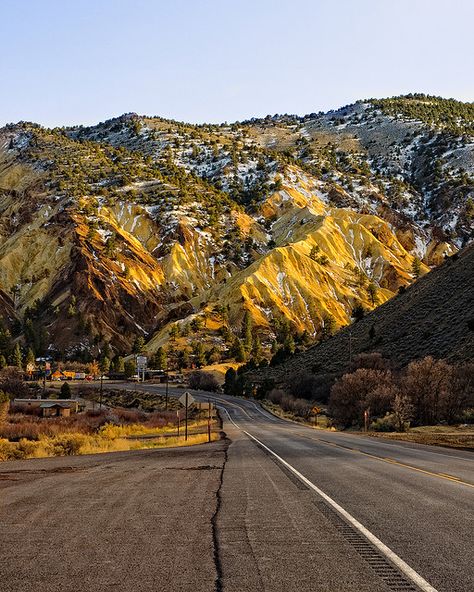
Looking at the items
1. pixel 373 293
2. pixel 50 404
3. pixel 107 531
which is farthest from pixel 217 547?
pixel 373 293

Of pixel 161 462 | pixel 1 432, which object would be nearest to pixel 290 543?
pixel 161 462

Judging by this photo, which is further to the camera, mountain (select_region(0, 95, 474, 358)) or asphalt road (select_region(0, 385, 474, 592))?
mountain (select_region(0, 95, 474, 358))

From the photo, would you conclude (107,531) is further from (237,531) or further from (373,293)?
(373,293)

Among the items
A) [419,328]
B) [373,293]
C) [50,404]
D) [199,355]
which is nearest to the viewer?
[419,328]

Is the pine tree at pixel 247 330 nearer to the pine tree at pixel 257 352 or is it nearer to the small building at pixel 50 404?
the pine tree at pixel 257 352

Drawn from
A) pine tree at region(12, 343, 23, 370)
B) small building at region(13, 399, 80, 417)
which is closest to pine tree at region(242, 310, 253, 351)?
pine tree at region(12, 343, 23, 370)

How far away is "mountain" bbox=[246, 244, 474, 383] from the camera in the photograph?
5903 cm

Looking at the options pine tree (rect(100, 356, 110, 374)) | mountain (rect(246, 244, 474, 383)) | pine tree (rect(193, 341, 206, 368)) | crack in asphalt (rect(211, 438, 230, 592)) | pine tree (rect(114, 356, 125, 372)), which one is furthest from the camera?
pine tree (rect(100, 356, 110, 374))

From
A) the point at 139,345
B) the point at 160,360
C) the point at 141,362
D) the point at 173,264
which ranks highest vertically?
the point at 173,264

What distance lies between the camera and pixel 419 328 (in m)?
66.3

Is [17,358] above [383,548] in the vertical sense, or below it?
above

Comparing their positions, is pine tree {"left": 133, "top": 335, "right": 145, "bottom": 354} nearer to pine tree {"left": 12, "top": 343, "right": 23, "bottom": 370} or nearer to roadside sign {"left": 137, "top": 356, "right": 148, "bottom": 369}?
roadside sign {"left": 137, "top": 356, "right": 148, "bottom": 369}

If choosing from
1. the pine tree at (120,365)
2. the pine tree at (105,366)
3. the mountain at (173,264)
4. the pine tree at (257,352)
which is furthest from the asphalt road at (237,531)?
the pine tree at (105,366)

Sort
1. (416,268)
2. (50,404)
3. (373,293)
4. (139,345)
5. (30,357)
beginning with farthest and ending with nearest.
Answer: (416,268) → (373,293) → (139,345) → (30,357) → (50,404)
